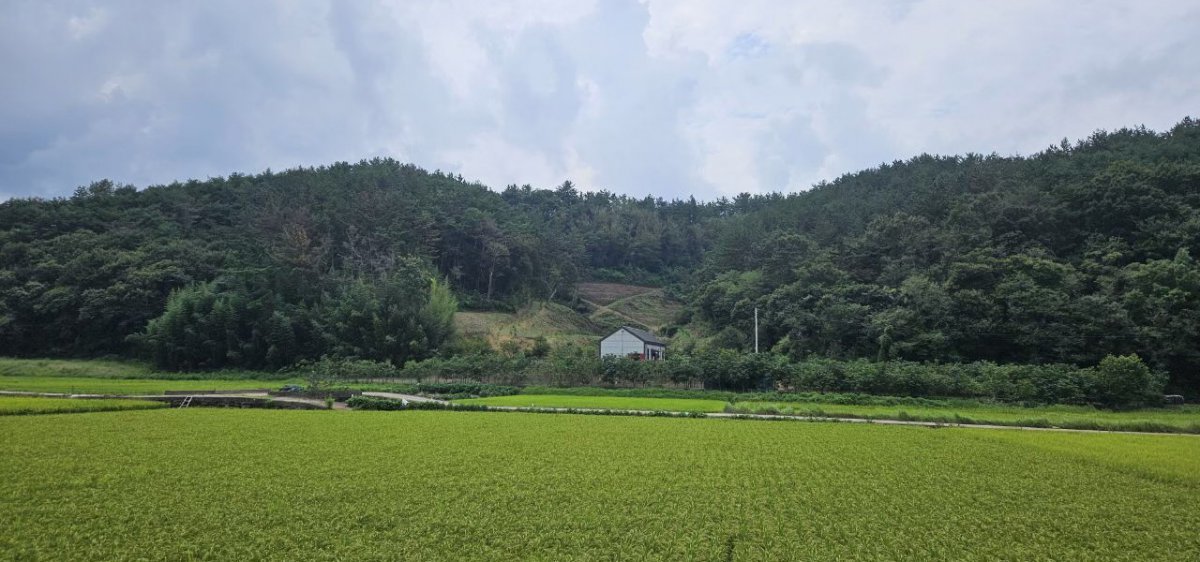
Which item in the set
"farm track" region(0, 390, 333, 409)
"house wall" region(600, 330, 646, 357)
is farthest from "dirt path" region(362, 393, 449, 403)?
"house wall" region(600, 330, 646, 357)

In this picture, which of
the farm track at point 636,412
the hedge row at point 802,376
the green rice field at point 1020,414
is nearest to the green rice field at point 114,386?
the farm track at point 636,412

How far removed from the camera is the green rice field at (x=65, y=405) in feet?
71.6

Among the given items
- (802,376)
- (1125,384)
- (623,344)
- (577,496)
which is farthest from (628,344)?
(577,496)

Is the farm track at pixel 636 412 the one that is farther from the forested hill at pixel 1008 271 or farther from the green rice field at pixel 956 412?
the forested hill at pixel 1008 271

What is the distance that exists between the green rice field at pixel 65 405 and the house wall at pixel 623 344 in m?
29.1

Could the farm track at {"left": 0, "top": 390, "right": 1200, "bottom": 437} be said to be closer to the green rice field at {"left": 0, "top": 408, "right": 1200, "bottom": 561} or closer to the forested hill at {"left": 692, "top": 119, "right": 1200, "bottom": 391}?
the green rice field at {"left": 0, "top": 408, "right": 1200, "bottom": 561}

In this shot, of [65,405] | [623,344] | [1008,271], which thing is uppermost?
[1008,271]

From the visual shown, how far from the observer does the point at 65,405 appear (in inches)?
909

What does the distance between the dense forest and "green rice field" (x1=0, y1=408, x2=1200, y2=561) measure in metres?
19.3

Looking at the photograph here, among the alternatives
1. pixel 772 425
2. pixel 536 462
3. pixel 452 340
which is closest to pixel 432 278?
pixel 452 340

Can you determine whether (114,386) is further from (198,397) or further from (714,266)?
(714,266)

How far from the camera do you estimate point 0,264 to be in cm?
5428

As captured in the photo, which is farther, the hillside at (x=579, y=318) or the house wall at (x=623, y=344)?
the hillside at (x=579, y=318)

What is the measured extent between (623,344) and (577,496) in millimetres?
37765
